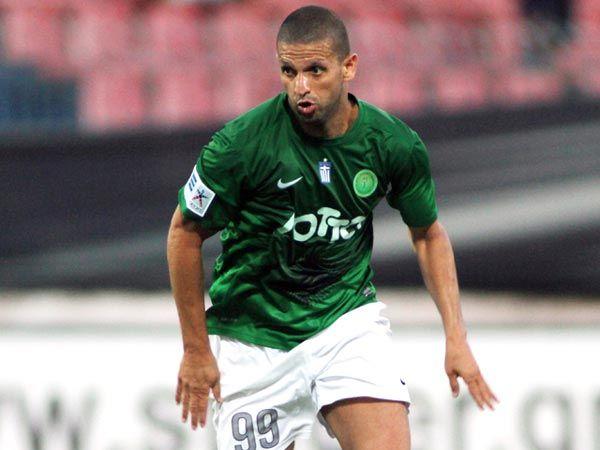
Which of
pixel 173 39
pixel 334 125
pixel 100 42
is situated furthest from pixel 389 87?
pixel 334 125

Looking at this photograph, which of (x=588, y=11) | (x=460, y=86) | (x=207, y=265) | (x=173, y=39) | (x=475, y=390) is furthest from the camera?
(x=588, y=11)

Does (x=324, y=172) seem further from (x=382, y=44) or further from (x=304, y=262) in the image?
(x=382, y=44)

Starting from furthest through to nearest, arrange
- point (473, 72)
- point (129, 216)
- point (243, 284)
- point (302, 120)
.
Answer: point (473, 72) → point (129, 216) → point (243, 284) → point (302, 120)

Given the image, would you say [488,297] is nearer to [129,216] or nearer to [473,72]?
[473,72]

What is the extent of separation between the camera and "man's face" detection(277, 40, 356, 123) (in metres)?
3.23

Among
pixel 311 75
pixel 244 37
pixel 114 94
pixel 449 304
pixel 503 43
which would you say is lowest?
pixel 449 304

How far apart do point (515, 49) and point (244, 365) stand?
10.9 feet

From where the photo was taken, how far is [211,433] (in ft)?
19.1

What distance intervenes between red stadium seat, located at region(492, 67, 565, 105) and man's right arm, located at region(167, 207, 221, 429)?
2803mm

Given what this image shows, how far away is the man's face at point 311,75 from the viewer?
10.6ft

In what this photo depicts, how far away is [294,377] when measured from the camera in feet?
11.9

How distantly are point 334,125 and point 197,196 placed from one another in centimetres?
44

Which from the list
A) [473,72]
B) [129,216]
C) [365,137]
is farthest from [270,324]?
[473,72]

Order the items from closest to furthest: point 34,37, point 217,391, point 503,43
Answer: point 217,391 < point 503,43 < point 34,37
